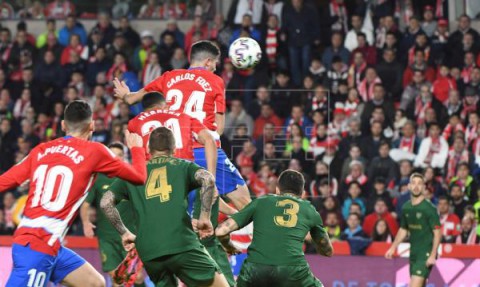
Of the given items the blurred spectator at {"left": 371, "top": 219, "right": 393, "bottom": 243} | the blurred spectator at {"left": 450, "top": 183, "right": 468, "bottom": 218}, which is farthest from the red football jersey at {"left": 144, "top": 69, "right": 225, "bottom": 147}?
the blurred spectator at {"left": 450, "top": 183, "right": 468, "bottom": 218}

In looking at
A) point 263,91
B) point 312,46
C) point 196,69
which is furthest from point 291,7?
point 196,69

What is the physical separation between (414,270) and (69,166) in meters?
7.79

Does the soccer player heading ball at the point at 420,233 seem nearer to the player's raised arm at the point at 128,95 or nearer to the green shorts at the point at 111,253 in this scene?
the green shorts at the point at 111,253

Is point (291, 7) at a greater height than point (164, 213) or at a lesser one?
greater

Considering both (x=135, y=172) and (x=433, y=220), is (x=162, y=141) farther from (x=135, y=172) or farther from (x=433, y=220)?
(x=433, y=220)

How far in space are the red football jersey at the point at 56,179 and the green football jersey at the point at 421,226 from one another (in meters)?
7.49

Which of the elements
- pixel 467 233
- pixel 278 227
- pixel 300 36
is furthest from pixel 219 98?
pixel 300 36

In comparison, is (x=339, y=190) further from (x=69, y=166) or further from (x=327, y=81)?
(x=69, y=166)

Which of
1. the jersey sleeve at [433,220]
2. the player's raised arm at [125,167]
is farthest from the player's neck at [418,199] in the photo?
the player's raised arm at [125,167]

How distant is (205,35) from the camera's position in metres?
23.1

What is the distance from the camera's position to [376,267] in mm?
16922

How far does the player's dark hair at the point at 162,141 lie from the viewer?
33.0 feet

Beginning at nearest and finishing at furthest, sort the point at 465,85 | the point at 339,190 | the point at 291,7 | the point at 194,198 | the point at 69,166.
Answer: the point at 69,166
the point at 194,198
the point at 339,190
the point at 465,85
the point at 291,7

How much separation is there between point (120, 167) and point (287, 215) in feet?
6.34
